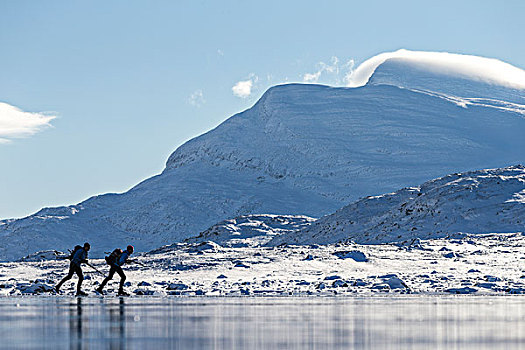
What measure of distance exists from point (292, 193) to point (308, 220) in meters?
35.2

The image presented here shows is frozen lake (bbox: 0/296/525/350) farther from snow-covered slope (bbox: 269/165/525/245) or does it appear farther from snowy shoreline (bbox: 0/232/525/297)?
snow-covered slope (bbox: 269/165/525/245)

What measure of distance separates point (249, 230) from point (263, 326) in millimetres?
75098

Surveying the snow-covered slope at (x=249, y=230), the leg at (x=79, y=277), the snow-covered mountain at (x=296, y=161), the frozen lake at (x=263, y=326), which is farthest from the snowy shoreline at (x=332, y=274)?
the snow-covered mountain at (x=296, y=161)

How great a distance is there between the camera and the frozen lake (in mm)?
11078

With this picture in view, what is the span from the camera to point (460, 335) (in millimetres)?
12375

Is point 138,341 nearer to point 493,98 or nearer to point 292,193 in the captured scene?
point 292,193

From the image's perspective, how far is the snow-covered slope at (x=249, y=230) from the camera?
272 feet

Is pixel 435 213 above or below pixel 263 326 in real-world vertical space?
above


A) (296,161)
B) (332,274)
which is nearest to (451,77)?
(296,161)

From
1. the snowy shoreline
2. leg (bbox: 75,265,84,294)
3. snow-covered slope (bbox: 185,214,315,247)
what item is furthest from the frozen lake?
snow-covered slope (bbox: 185,214,315,247)

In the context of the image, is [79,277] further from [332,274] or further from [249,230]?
[249,230]

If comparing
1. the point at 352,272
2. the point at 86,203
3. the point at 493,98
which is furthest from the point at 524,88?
the point at 352,272

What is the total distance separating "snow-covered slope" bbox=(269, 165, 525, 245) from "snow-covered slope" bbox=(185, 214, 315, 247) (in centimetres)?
693

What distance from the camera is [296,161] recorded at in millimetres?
143750
